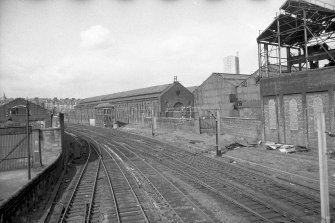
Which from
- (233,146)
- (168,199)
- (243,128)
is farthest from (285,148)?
(168,199)

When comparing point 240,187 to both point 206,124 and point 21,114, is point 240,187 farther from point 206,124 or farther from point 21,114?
point 21,114

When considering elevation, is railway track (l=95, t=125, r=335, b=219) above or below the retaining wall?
below

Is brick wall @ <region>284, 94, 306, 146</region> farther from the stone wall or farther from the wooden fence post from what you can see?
the wooden fence post

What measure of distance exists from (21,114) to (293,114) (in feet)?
99.9

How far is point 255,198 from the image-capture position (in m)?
11.0

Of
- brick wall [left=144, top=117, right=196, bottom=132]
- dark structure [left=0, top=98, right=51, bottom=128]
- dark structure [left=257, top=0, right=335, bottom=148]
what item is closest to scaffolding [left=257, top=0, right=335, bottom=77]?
dark structure [left=257, top=0, right=335, bottom=148]

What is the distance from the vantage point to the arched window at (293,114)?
67.6ft

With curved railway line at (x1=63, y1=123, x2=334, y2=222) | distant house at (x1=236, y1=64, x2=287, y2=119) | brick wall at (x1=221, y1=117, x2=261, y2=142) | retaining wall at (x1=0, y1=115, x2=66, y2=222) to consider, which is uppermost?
distant house at (x1=236, y1=64, x2=287, y2=119)

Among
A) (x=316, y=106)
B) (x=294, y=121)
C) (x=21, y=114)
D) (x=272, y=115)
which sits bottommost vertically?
(x=294, y=121)

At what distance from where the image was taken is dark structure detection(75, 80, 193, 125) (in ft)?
158

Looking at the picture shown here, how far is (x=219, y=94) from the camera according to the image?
3897 centimetres

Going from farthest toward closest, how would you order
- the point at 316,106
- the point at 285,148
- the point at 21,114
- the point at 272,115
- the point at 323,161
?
the point at 21,114
the point at 272,115
the point at 285,148
the point at 316,106
the point at 323,161

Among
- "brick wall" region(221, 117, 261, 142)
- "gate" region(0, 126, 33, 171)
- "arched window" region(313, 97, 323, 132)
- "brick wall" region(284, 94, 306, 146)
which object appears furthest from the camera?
"brick wall" region(221, 117, 261, 142)

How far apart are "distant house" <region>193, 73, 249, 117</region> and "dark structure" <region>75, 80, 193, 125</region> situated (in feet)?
11.0
